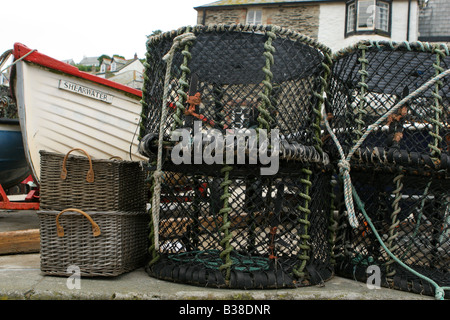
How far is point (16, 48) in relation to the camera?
399cm

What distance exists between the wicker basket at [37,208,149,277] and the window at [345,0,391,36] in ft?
55.4

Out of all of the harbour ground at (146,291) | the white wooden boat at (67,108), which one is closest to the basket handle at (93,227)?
the harbour ground at (146,291)

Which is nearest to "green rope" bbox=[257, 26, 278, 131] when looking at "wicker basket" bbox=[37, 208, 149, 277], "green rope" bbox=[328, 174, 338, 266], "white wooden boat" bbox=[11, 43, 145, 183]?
"green rope" bbox=[328, 174, 338, 266]

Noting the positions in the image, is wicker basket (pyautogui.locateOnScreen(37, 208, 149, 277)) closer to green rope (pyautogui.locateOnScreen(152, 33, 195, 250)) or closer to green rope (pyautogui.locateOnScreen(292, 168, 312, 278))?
green rope (pyautogui.locateOnScreen(152, 33, 195, 250))

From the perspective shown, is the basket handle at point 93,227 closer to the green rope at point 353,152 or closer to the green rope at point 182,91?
the green rope at point 182,91

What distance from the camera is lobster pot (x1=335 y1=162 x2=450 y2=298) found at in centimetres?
207

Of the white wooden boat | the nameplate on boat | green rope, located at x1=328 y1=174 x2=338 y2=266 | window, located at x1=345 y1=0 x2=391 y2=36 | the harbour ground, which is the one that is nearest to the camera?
the harbour ground

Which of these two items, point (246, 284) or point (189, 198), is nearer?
point (246, 284)

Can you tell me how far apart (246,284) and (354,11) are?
687 inches

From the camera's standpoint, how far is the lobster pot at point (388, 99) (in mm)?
2062

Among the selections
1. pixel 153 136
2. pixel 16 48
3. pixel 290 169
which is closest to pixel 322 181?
pixel 290 169

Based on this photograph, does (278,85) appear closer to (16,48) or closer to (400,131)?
(400,131)

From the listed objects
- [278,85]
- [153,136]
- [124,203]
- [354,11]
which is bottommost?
[124,203]
